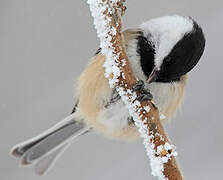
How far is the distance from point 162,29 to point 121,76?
44cm

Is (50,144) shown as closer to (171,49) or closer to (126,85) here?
(171,49)

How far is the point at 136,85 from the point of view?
87 cm

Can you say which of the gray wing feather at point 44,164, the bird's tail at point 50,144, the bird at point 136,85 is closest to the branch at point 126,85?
the bird at point 136,85

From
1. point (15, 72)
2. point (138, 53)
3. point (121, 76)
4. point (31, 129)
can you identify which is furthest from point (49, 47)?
point (121, 76)

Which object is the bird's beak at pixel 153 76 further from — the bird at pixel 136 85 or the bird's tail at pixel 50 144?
the bird's tail at pixel 50 144

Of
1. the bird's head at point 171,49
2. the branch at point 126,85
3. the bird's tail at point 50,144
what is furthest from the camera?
the bird's tail at point 50,144

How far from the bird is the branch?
5cm

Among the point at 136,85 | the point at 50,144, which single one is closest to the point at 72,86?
the point at 50,144

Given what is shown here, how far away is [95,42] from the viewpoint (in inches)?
72.4

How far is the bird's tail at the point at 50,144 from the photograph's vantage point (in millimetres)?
1590

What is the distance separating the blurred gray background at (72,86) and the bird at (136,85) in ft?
1.08

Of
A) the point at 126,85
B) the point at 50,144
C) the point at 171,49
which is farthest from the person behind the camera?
the point at 50,144

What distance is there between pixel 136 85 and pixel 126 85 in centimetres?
4

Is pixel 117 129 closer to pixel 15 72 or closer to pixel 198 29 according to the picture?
pixel 198 29
